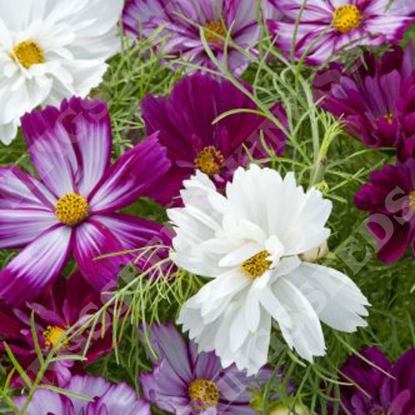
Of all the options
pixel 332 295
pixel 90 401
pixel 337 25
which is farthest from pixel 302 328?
pixel 337 25

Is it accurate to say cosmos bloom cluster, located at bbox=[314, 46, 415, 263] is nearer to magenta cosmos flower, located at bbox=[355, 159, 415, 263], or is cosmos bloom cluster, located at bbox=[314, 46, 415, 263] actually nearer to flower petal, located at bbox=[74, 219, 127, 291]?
magenta cosmos flower, located at bbox=[355, 159, 415, 263]

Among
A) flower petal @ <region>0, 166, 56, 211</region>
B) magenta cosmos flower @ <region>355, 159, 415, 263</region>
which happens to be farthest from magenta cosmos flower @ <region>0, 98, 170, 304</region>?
magenta cosmos flower @ <region>355, 159, 415, 263</region>

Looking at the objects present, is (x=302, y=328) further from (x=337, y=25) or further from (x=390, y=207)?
(x=337, y=25)

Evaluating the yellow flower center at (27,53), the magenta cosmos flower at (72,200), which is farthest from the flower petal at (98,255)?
the yellow flower center at (27,53)

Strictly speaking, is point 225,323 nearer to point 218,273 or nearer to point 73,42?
point 218,273

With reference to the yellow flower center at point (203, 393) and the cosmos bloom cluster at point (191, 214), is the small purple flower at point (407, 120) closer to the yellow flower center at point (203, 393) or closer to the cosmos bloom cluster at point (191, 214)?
the cosmos bloom cluster at point (191, 214)

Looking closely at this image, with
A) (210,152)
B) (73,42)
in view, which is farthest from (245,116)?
(73,42)

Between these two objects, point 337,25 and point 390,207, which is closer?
point 390,207
